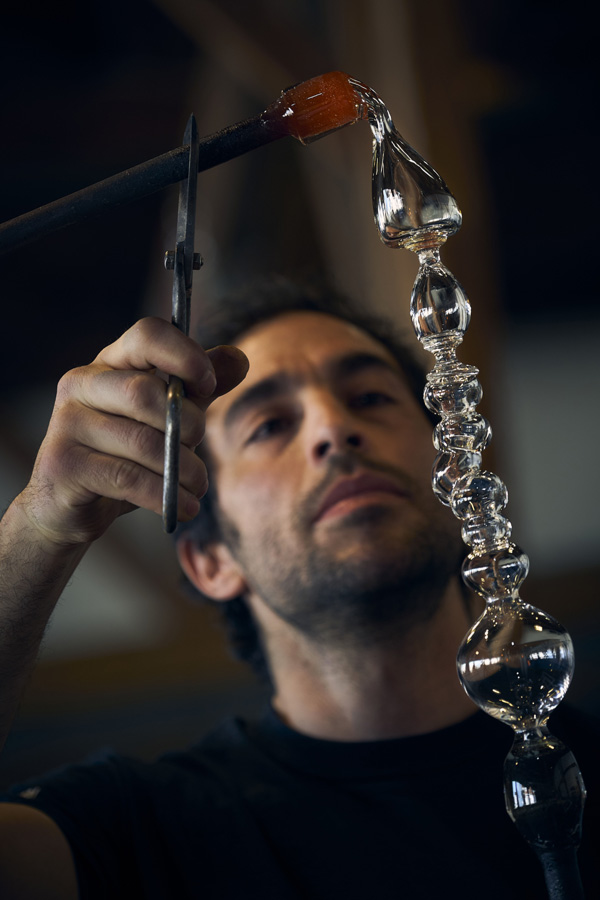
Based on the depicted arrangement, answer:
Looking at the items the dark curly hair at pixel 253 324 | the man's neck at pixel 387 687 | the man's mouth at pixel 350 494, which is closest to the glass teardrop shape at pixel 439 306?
the man's mouth at pixel 350 494

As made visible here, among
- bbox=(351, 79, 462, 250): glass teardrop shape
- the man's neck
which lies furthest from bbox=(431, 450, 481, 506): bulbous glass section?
the man's neck

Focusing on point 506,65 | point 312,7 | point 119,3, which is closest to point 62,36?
point 119,3

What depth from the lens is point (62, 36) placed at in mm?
2828

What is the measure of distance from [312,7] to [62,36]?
3.02 feet

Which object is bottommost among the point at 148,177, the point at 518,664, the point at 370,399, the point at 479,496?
the point at 518,664

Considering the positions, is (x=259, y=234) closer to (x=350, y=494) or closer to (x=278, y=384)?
(x=278, y=384)

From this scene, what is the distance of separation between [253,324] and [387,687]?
70 centimetres

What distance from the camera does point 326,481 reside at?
1.18m

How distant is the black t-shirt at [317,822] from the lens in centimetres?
96

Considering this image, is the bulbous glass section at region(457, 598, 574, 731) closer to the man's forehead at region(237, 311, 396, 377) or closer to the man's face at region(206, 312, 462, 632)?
the man's face at region(206, 312, 462, 632)

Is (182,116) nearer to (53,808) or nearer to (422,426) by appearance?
(422,426)

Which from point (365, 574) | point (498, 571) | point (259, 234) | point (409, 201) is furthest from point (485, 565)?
point (259, 234)

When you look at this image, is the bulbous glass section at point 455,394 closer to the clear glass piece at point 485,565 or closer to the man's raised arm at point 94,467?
the clear glass piece at point 485,565

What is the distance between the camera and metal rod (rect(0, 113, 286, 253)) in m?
0.55
